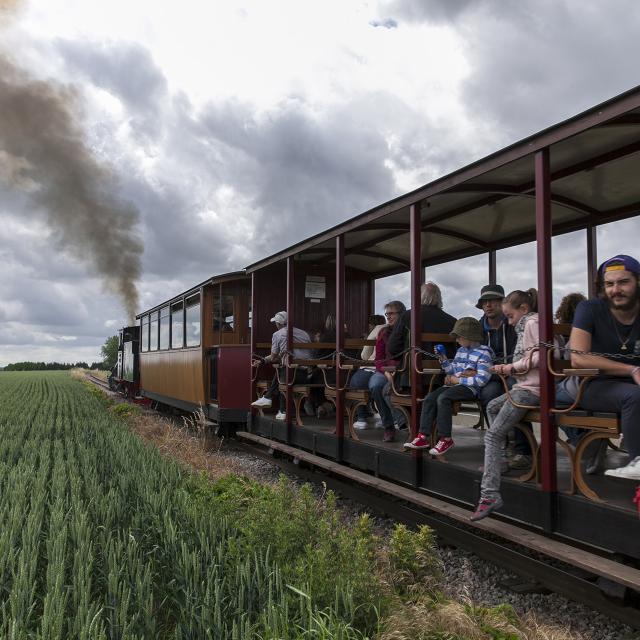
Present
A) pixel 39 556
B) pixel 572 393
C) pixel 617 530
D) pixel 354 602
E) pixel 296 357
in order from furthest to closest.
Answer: pixel 296 357 → pixel 572 393 → pixel 39 556 → pixel 617 530 → pixel 354 602

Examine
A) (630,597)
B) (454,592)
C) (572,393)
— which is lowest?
(454,592)

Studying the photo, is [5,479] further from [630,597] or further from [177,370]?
[177,370]

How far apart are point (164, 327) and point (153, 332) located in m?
1.64

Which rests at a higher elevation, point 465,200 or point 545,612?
point 465,200

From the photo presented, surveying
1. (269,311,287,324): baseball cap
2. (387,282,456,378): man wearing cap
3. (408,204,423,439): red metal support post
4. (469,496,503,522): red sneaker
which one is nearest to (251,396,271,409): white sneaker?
(269,311,287,324): baseball cap

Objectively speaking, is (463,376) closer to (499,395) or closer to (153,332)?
(499,395)

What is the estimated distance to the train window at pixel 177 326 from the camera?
476 inches

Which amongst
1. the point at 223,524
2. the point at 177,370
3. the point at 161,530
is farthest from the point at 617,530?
the point at 177,370

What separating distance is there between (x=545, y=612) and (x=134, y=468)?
3407 mm

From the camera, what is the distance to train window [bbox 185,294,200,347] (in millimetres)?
10867

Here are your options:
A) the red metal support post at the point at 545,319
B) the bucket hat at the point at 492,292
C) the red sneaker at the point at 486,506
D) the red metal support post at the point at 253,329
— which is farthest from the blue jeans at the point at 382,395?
the red metal support post at the point at 253,329

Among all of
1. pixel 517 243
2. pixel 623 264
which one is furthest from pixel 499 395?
pixel 517 243

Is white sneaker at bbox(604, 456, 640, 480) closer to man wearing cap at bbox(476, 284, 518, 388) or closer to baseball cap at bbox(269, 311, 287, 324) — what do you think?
man wearing cap at bbox(476, 284, 518, 388)

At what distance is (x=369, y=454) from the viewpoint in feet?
19.1
